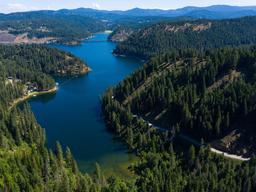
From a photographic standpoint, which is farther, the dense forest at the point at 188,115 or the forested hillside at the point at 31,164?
the dense forest at the point at 188,115

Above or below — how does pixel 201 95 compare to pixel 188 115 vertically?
above

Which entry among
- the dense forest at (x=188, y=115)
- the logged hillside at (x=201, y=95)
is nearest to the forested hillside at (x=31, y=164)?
the dense forest at (x=188, y=115)

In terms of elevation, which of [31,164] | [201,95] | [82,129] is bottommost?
[82,129]

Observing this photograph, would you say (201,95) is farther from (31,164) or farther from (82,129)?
(31,164)

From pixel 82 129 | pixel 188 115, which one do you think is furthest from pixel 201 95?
pixel 82 129

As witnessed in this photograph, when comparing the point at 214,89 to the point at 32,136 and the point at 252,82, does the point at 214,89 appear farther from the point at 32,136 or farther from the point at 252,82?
the point at 32,136

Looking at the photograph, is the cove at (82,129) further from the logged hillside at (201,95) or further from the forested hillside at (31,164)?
the logged hillside at (201,95)

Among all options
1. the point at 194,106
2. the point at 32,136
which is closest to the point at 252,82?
the point at 194,106
